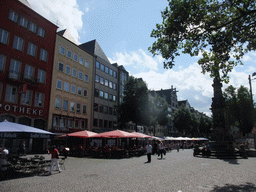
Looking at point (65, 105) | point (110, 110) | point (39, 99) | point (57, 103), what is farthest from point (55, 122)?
point (110, 110)

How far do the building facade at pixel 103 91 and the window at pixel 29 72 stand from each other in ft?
51.0

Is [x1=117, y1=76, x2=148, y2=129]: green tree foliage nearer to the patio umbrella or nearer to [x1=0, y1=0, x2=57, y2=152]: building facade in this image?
[x1=0, y1=0, x2=57, y2=152]: building facade

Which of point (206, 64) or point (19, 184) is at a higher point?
point (206, 64)

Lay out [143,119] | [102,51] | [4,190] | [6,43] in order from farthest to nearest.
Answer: [102,51] → [143,119] → [6,43] → [4,190]

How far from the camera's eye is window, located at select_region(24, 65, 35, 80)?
93.2ft

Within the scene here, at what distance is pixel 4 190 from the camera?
7.59 meters

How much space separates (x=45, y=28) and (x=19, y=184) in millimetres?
28486

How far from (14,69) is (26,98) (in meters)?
4.01

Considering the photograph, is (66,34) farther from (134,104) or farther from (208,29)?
(208,29)

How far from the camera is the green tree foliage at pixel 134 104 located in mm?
40594

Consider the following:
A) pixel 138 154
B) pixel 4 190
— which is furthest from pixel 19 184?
pixel 138 154

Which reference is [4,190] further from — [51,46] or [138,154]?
[51,46]

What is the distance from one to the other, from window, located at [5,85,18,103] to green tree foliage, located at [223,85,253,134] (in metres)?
44.1

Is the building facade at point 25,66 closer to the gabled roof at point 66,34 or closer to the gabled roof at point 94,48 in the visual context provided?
the gabled roof at point 66,34
